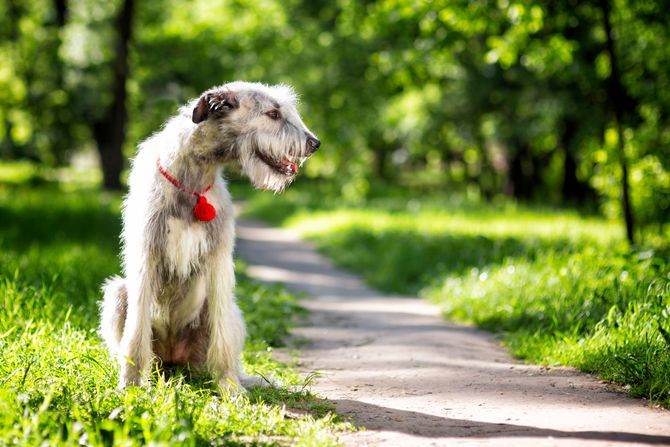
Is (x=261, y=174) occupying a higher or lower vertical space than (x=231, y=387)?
higher

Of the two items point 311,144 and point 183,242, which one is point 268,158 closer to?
point 311,144

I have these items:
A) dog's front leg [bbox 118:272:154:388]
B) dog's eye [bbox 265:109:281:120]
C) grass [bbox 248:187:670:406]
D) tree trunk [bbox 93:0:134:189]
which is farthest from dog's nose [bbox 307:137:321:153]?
tree trunk [bbox 93:0:134:189]

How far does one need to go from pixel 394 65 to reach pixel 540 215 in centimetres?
542

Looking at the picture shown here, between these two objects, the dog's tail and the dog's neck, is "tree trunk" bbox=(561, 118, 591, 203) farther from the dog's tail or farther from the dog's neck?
the dog's tail

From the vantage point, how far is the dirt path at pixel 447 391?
3.57 metres

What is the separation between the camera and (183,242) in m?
4.20

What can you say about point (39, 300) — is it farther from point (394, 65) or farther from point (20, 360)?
point (394, 65)

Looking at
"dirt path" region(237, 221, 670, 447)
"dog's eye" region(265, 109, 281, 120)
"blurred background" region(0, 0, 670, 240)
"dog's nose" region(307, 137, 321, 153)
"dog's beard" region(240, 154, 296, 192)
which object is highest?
"blurred background" region(0, 0, 670, 240)

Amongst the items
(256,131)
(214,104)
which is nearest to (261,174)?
(256,131)

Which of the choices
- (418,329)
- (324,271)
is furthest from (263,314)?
(324,271)

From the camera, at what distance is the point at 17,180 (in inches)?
904

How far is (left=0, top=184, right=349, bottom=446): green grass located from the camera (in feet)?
10.5

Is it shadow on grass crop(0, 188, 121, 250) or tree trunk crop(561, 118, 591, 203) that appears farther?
tree trunk crop(561, 118, 591, 203)

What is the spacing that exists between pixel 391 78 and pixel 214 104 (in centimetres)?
1091
